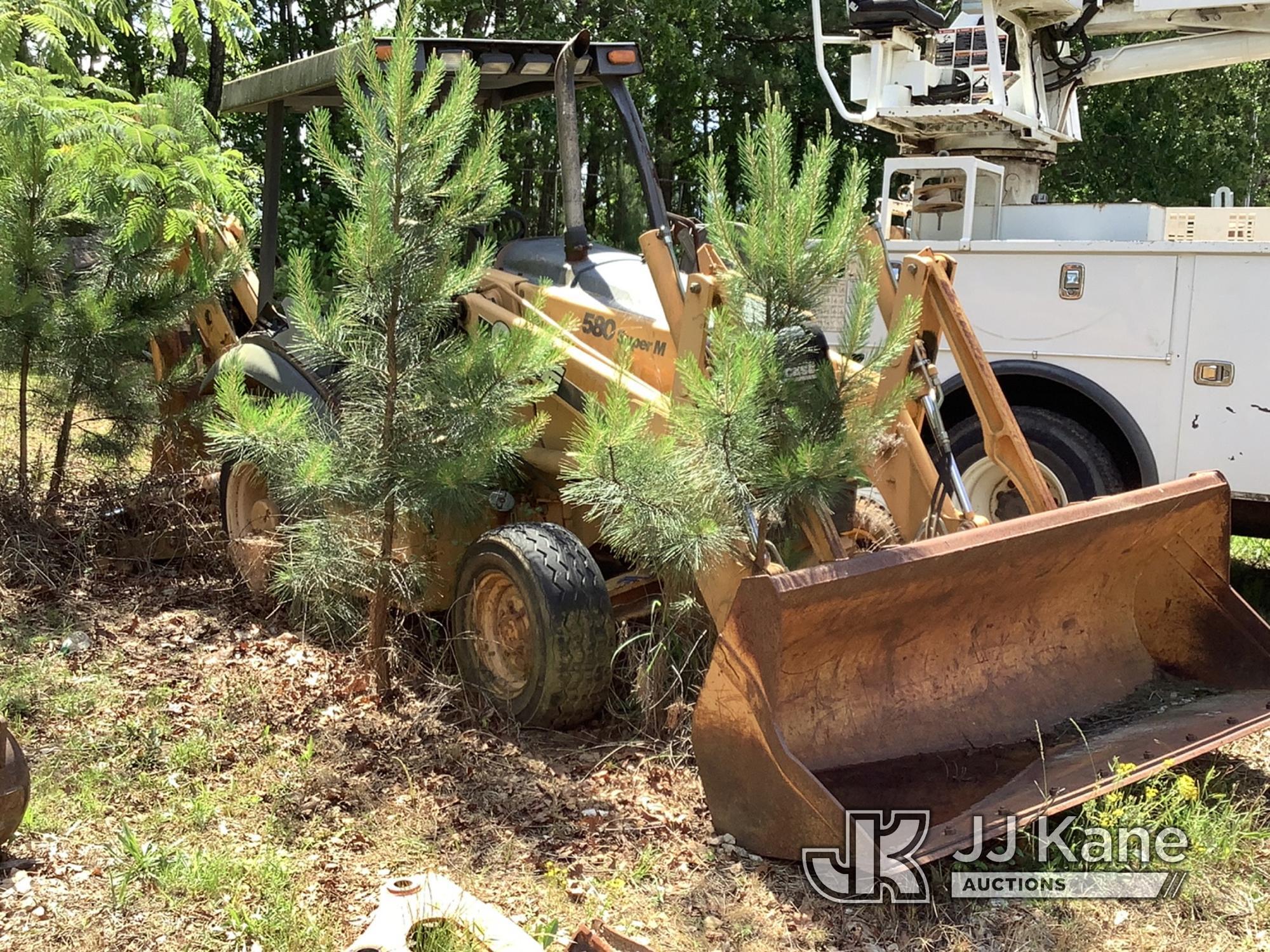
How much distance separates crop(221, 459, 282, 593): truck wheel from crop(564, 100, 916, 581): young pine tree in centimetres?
240

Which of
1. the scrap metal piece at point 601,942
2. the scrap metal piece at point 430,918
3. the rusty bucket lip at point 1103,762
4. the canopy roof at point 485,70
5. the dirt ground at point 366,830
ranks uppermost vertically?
the canopy roof at point 485,70

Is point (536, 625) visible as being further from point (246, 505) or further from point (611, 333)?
point (246, 505)

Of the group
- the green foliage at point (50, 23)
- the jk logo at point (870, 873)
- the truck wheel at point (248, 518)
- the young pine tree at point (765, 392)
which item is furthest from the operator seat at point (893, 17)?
the jk logo at point (870, 873)

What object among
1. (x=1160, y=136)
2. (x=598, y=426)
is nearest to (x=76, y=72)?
(x=598, y=426)

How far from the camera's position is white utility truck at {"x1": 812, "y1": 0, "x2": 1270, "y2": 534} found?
17.8 ft

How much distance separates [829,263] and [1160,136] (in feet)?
61.7

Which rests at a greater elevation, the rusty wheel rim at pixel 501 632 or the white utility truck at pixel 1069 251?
the white utility truck at pixel 1069 251

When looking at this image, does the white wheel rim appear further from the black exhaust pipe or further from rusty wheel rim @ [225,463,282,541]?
rusty wheel rim @ [225,463,282,541]

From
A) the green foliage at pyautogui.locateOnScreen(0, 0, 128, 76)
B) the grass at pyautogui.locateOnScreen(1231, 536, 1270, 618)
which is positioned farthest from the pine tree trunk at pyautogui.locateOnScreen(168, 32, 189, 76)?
the grass at pyautogui.locateOnScreen(1231, 536, 1270, 618)

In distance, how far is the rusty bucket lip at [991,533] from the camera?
332cm

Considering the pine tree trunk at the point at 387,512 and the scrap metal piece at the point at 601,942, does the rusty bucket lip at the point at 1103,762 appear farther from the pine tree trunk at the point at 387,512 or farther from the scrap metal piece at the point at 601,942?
the pine tree trunk at the point at 387,512

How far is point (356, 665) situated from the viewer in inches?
186

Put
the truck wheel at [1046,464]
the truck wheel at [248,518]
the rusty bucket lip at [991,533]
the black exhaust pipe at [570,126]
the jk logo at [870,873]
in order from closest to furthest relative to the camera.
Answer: the jk logo at [870,873] < the rusty bucket lip at [991,533] < the black exhaust pipe at [570,126] < the truck wheel at [248,518] < the truck wheel at [1046,464]

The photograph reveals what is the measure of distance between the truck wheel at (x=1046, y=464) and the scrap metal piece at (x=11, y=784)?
424cm
